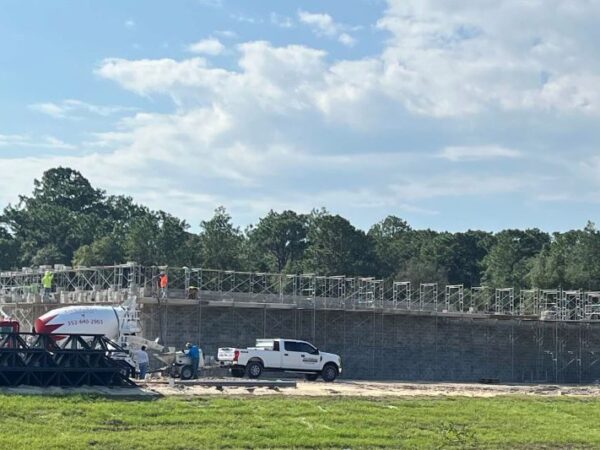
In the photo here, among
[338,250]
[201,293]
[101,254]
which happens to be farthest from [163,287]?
[338,250]

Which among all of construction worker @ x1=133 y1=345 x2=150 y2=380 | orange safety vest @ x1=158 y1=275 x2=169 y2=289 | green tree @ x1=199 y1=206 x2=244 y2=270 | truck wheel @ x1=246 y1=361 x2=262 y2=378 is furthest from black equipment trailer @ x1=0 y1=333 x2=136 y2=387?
green tree @ x1=199 y1=206 x2=244 y2=270

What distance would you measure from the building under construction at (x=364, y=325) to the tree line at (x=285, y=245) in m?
25.6

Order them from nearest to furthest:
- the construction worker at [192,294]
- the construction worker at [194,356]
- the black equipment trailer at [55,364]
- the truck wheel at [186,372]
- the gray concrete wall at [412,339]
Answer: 1. the black equipment trailer at [55,364]
2. the truck wheel at [186,372]
3. the construction worker at [194,356]
4. the construction worker at [192,294]
5. the gray concrete wall at [412,339]

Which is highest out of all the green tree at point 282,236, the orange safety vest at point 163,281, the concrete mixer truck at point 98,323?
the green tree at point 282,236

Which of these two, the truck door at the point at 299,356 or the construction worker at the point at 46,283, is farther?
the construction worker at the point at 46,283

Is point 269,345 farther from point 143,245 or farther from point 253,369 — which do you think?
point 143,245

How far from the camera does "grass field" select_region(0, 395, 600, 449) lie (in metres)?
20.7

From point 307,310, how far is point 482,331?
12.2 m

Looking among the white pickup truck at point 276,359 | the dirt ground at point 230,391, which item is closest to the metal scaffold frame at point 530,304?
the white pickup truck at point 276,359

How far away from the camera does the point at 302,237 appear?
119m

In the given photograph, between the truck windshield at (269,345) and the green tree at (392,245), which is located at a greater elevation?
the green tree at (392,245)

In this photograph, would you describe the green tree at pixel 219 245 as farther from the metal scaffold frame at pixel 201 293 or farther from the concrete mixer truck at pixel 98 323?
the concrete mixer truck at pixel 98 323

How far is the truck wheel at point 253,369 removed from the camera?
3975cm

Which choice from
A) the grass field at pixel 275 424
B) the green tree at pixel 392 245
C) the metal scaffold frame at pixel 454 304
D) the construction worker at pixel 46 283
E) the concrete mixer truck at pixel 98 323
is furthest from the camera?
the green tree at pixel 392 245
